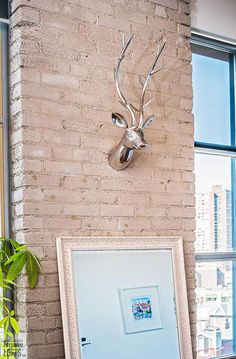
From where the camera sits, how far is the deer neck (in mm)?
3771

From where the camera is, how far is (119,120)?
3701 mm

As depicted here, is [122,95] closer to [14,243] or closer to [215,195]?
[14,243]

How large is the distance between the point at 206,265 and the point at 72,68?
178 cm

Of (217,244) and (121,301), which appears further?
(217,244)

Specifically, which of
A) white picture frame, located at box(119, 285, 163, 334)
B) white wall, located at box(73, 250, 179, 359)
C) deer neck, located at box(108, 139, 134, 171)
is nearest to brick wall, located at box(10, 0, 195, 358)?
deer neck, located at box(108, 139, 134, 171)

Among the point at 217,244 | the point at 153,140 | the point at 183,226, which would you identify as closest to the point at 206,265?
the point at 217,244

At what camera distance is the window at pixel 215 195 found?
454 cm

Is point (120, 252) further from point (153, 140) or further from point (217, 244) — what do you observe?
point (217, 244)

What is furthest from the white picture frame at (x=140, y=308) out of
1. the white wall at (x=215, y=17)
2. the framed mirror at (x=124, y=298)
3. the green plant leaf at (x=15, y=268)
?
the white wall at (x=215, y=17)

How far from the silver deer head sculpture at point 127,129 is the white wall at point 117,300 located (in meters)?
0.58

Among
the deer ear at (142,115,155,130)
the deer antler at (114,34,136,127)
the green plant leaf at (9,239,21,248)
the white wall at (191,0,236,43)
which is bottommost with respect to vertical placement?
the green plant leaf at (9,239,21,248)

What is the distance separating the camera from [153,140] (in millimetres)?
4098

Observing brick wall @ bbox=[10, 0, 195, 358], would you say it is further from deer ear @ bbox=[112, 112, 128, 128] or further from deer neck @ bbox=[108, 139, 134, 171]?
deer ear @ bbox=[112, 112, 128, 128]

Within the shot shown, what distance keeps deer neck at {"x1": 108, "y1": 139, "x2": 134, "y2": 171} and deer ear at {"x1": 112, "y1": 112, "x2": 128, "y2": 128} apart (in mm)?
114
